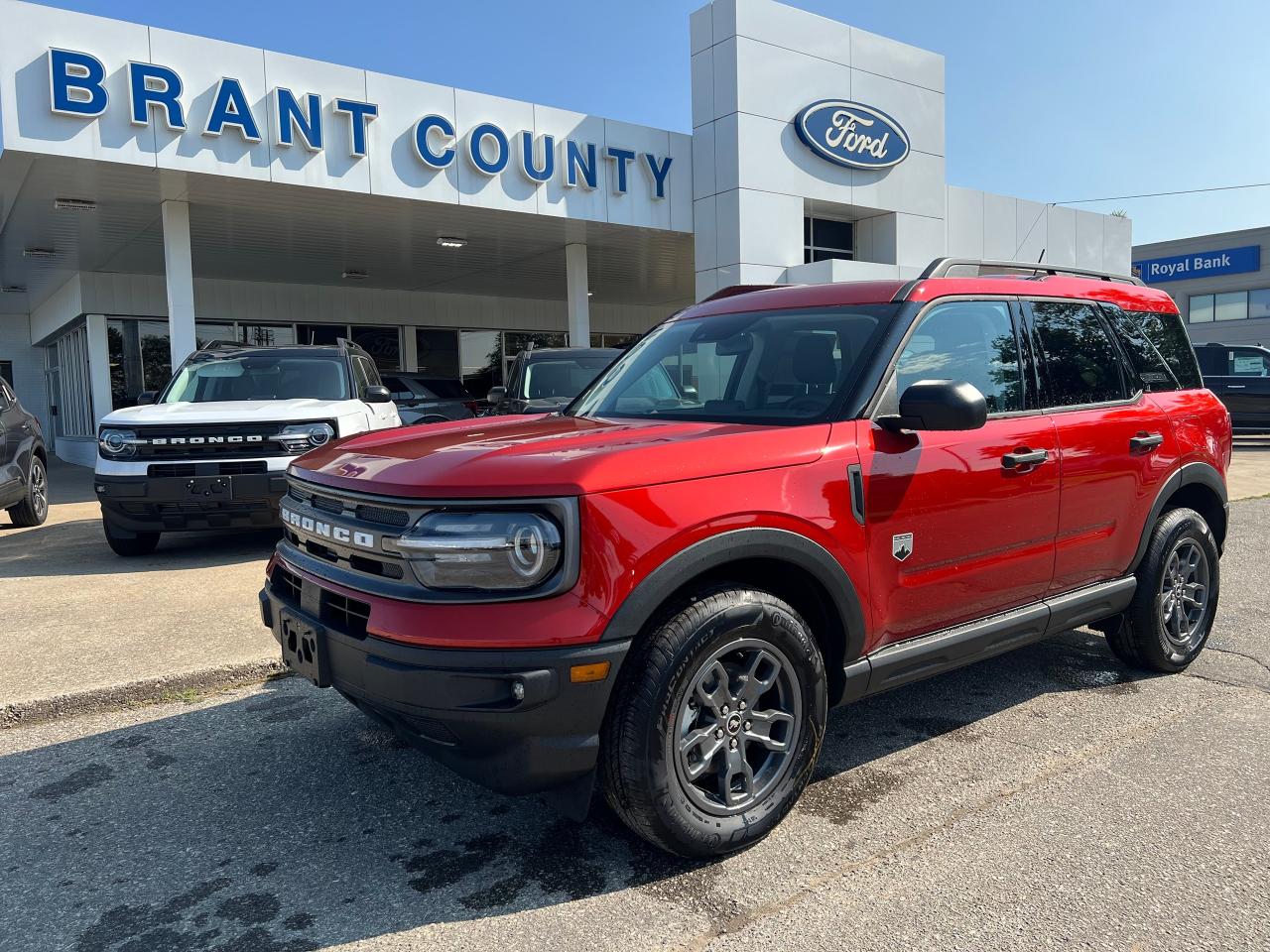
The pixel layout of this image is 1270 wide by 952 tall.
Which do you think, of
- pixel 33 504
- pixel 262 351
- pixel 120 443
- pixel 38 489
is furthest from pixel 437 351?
pixel 120 443

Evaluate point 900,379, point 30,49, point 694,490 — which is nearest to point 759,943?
point 694,490

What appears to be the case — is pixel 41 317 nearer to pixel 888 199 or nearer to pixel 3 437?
pixel 3 437

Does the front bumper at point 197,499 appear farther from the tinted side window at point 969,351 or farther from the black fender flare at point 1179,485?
the black fender flare at point 1179,485

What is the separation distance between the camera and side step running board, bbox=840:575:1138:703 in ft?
10.2

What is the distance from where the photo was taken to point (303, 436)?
7.21m

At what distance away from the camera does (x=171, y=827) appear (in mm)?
3074

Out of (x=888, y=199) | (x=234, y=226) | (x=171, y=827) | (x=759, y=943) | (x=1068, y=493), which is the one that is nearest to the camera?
(x=759, y=943)

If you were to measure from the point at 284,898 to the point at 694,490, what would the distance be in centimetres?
165

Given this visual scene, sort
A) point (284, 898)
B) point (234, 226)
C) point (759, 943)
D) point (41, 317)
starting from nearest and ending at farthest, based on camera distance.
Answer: point (759, 943) → point (284, 898) → point (234, 226) → point (41, 317)

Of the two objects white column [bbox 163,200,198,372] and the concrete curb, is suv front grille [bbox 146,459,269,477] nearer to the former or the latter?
the concrete curb

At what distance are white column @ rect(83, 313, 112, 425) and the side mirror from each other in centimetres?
1872

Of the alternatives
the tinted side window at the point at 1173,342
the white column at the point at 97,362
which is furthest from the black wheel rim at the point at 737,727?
the white column at the point at 97,362

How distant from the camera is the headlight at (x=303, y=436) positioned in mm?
7133

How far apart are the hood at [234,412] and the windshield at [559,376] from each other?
90.6 inches
